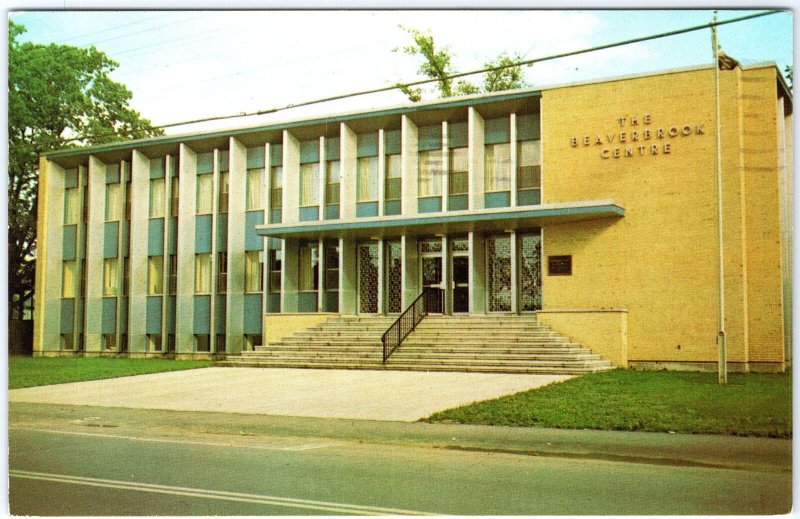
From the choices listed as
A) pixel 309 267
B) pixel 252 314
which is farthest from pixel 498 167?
pixel 252 314

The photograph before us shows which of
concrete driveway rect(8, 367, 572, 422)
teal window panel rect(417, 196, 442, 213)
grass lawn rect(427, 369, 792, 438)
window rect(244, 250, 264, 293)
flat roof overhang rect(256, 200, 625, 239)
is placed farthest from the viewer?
window rect(244, 250, 264, 293)

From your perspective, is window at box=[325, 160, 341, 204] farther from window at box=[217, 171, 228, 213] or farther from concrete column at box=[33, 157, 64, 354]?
concrete column at box=[33, 157, 64, 354]

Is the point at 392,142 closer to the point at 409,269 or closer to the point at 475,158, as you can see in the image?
the point at 475,158

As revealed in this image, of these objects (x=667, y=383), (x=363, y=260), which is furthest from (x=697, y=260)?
(x=363, y=260)

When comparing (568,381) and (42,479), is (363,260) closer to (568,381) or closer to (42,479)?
(568,381)

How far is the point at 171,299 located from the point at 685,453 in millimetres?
25486

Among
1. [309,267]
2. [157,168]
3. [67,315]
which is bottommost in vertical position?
[67,315]

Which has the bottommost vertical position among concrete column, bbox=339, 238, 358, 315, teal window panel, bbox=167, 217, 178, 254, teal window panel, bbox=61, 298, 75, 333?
teal window panel, bbox=61, 298, 75, 333

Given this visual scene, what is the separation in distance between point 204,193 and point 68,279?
701cm

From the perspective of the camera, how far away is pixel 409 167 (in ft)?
94.6

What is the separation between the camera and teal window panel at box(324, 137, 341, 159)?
99.8 feet

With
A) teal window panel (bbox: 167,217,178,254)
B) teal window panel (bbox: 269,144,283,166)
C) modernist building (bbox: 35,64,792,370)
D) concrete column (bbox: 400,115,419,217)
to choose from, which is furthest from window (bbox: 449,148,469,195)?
teal window panel (bbox: 167,217,178,254)

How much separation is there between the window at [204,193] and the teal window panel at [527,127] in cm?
1245

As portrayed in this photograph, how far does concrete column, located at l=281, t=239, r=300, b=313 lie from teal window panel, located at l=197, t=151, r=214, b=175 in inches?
184
